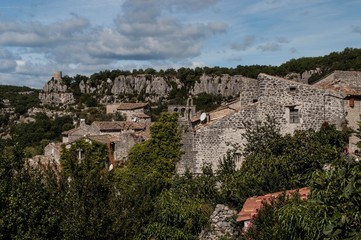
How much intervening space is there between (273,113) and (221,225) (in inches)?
339

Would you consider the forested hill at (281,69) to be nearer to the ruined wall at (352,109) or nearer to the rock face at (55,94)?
the rock face at (55,94)

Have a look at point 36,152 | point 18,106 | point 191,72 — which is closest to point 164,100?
point 191,72

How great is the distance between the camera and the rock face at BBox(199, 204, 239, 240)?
16531 millimetres

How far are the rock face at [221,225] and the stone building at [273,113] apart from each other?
7.44 m

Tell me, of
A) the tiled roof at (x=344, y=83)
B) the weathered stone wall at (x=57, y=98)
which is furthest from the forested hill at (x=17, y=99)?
the tiled roof at (x=344, y=83)

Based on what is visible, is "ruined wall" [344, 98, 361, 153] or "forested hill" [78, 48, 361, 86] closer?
"ruined wall" [344, 98, 361, 153]

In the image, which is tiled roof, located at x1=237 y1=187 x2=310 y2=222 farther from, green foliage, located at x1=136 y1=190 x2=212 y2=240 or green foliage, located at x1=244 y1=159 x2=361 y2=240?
green foliage, located at x1=244 y1=159 x2=361 y2=240

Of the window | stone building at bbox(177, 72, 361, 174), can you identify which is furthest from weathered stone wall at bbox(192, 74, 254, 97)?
the window

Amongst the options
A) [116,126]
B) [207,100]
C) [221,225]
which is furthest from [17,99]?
[221,225]

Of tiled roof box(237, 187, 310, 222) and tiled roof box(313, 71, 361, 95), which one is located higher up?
tiled roof box(313, 71, 361, 95)

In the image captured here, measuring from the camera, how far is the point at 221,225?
17.0 meters

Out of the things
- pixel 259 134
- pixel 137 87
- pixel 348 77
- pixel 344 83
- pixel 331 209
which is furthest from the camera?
pixel 137 87

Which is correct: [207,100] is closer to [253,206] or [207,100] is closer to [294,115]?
[294,115]

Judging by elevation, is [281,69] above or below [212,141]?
above
